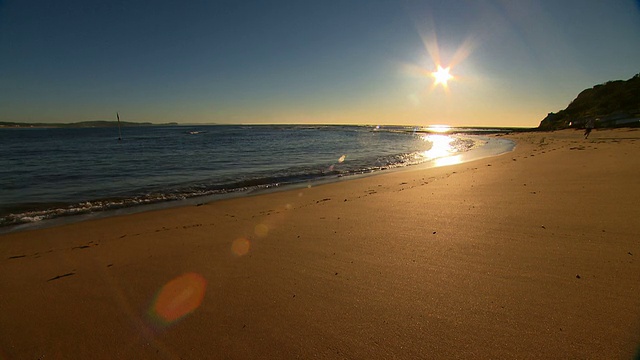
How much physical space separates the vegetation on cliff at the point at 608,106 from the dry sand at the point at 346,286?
47.0 metres

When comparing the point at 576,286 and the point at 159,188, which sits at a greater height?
the point at 576,286

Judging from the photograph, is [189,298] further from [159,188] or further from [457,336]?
[159,188]

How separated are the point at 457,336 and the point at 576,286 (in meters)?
1.57

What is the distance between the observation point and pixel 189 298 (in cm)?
322

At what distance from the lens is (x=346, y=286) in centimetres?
327

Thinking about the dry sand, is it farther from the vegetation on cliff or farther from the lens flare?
the vegetation on cliff

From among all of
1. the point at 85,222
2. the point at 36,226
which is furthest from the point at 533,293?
the point at 36,226

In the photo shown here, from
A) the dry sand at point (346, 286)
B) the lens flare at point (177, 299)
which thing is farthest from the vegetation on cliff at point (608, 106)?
the lens flare at point (177, 299)

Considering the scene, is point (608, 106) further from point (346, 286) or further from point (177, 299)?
point (177, 299)

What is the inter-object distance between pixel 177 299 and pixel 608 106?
68.5 metres

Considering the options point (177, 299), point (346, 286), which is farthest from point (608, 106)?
point (177, 299)

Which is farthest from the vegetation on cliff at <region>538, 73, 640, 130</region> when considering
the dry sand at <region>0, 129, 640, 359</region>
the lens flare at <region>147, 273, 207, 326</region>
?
the lens flare at <region>147, 273, 207, 326</region>

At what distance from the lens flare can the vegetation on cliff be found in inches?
2006

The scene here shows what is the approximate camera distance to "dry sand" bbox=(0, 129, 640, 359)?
7.79ft
